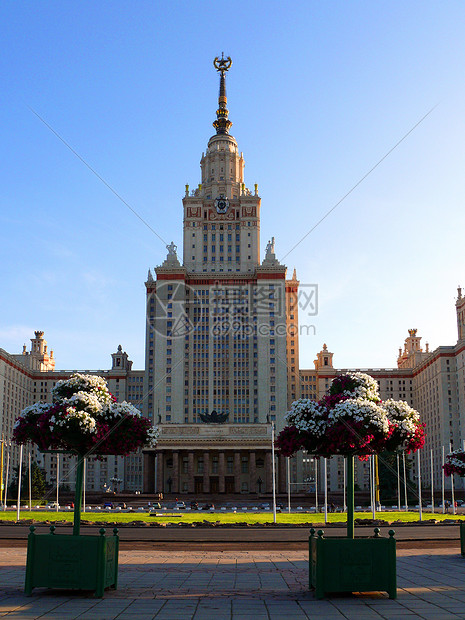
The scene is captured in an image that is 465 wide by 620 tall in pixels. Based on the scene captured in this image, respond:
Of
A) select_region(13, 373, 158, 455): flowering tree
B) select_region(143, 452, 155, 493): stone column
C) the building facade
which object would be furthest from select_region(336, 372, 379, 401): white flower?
the building facade

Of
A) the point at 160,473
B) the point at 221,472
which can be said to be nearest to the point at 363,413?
the point at 160,473

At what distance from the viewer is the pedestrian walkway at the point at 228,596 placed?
55.4 feet

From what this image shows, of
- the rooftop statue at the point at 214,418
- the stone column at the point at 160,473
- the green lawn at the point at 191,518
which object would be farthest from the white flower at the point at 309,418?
the rooftop statue at the point at 214,418

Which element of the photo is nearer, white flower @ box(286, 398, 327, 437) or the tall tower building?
white flower @ box(286, 398, 327, 437)

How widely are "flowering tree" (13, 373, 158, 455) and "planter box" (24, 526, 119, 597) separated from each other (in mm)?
6319

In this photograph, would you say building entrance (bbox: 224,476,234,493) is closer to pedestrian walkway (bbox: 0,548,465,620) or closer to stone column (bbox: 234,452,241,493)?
stone column (bbox: 234,452,241,493)

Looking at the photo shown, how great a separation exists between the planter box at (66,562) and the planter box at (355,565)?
6.14 m

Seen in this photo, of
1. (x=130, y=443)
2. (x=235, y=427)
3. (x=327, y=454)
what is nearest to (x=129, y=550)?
(x=130, y=443)

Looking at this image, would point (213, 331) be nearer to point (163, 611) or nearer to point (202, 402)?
point (202, 402)

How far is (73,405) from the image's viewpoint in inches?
1017

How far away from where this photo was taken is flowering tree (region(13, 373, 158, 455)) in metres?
25.4

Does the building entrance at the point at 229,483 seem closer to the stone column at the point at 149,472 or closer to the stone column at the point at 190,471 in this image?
the stone column at the point at 190,471

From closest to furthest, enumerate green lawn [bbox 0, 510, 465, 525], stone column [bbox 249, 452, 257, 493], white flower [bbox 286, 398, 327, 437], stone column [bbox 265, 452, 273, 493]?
white flower [bbox 286, 398, 327, 437], green lawn [bbox 0, 510, 465, 525], stone column [bbox 249, 452, 257, 493], stone column [bbox 265, 452, 273, 493]

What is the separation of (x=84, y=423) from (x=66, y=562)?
666 centimetres
